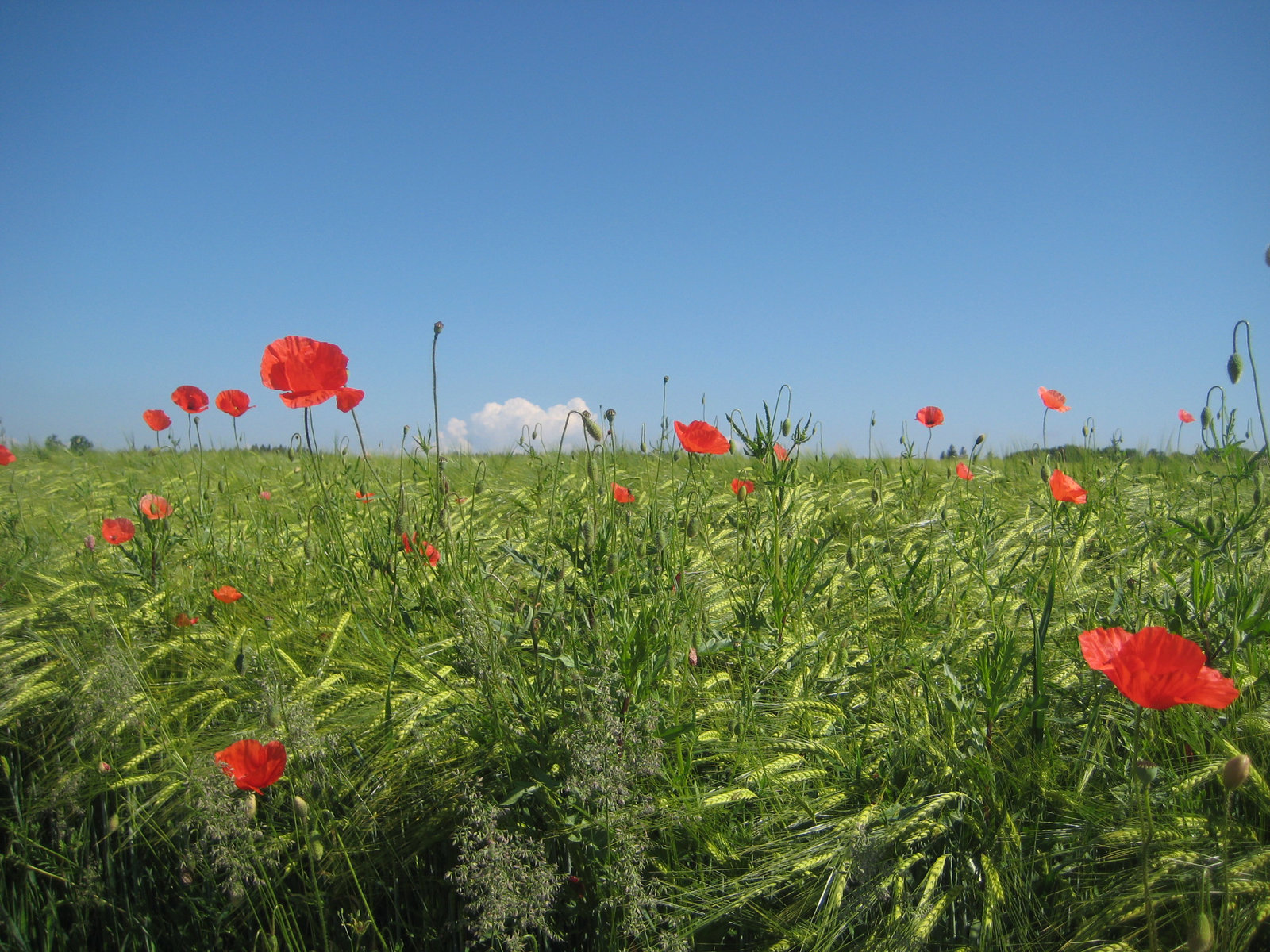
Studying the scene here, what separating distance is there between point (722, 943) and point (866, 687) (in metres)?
0.59

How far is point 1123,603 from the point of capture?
1.50m

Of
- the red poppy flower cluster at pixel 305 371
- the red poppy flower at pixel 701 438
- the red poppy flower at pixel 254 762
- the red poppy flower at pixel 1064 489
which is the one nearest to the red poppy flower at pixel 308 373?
the red poppy flower cluster at pixel 305 371

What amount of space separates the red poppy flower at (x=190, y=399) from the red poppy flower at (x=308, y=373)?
1.40 meters

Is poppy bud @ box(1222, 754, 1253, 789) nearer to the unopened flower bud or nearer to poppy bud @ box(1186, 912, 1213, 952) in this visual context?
poppy bud @ box(1186, 912, 1213, 952)

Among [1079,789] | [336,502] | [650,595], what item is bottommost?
[1079,789]

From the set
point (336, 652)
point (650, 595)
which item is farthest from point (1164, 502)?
point (336, 652)

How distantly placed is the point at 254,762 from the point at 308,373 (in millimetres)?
739

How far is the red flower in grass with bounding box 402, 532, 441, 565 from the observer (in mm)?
1521

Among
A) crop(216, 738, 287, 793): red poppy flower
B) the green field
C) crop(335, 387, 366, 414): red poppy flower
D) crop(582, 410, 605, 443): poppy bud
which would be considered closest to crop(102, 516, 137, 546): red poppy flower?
the green field

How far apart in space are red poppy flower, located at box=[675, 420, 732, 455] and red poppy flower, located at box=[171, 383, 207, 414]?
74.9 inches

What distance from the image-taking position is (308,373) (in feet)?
4.86

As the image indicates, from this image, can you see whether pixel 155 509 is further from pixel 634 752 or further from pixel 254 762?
pixel 634 752

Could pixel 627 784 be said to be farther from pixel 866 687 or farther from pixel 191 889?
pixel 191 889

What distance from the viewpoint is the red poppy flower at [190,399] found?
103 inches
